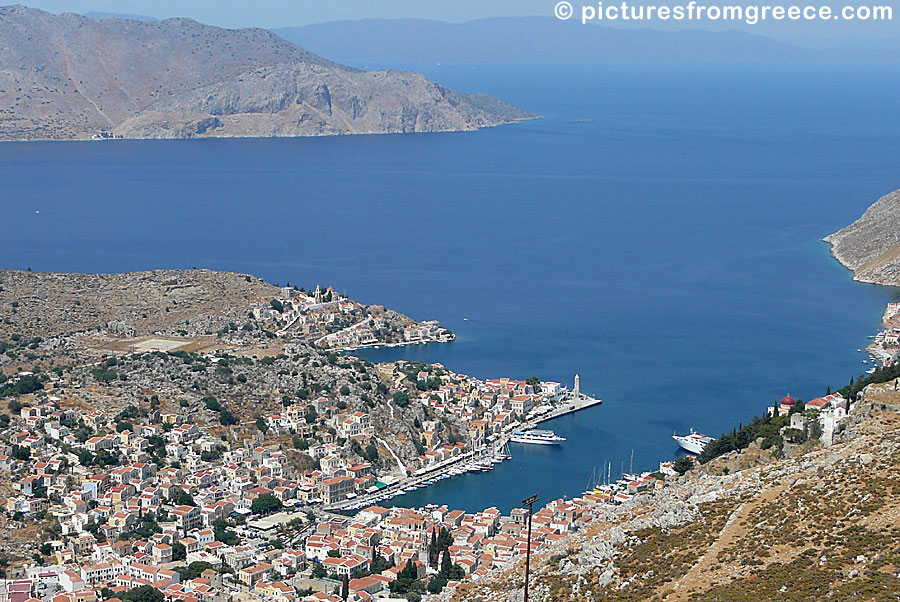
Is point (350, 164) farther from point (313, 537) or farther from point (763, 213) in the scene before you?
point (313, 537)

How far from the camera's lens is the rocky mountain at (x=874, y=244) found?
9125 cm

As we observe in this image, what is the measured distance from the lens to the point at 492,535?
155 feet

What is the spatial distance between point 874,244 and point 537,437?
46638 mm

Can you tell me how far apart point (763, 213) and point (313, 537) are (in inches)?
3363

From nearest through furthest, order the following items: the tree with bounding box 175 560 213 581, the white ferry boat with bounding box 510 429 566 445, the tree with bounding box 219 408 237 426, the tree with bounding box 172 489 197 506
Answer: the tree with bounding box 175 560 213 581 < the tree with bounding box 172 489 197 506 < the tree with bounding box 219 408 237 426 < the white ferry boat with bounding box 510 429 566 445

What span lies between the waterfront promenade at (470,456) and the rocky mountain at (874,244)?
34.0 meters

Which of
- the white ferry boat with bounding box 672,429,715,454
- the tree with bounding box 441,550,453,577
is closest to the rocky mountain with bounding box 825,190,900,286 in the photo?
the white ferry boat with bounding box 672,429,715,454

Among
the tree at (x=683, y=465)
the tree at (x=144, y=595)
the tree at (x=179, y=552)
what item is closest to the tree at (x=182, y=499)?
the tree at (x=179, y=552)

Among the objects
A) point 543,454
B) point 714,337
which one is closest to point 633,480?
point 543,454

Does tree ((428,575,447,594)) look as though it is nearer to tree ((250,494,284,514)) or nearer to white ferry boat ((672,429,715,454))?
tree ((250,494,284,514))

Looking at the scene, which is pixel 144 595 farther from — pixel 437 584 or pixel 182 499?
pixel 182 499

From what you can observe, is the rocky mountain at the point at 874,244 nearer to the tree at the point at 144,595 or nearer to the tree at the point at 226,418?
the tree at the point at 226,418

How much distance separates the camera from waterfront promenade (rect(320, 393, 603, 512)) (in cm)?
5303

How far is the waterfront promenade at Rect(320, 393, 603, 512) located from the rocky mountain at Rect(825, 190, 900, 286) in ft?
112
